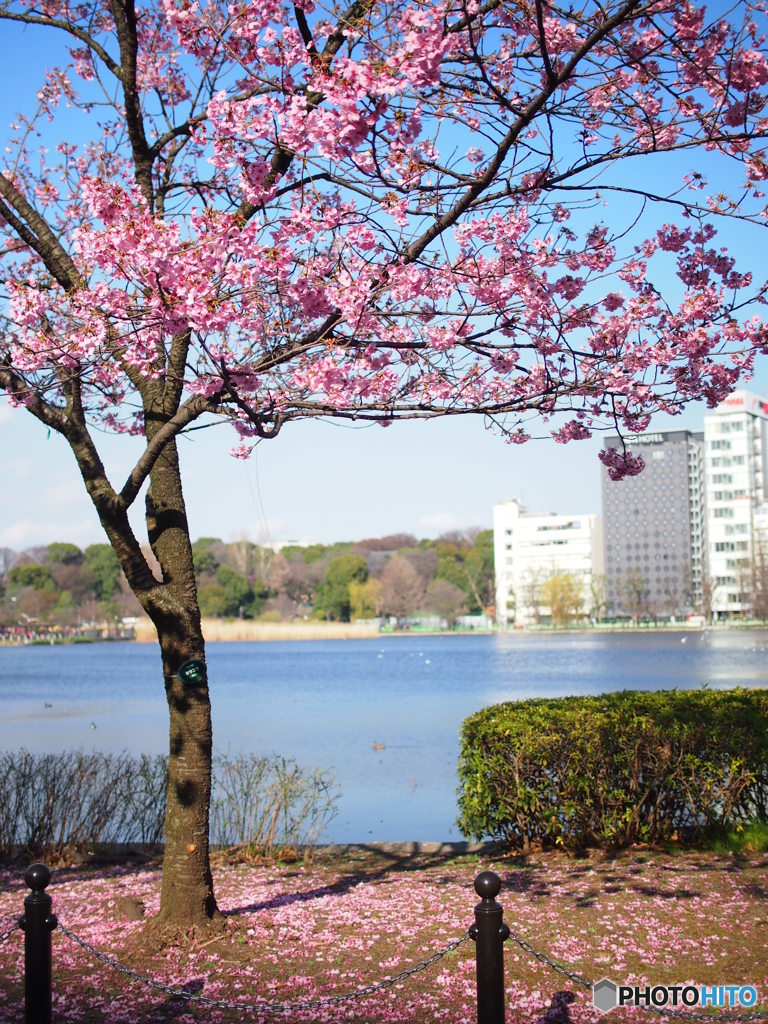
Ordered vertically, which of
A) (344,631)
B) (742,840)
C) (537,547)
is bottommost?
(344,631)

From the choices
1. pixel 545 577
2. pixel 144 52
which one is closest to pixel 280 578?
pixel 545 577

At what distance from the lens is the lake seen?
1391 cm

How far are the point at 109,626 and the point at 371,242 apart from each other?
104 meters

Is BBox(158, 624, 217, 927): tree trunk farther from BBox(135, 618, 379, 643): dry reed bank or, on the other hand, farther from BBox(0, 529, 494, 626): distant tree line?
BBox(0, 529, 494, 626): distant tree line

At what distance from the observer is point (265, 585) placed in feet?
364

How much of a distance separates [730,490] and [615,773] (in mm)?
102153

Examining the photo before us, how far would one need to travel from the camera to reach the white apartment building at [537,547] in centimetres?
12131

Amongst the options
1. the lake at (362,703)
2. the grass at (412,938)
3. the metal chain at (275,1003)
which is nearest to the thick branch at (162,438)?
the metal chain at (275,1003)

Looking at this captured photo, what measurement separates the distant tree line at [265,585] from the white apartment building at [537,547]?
299 centimetres

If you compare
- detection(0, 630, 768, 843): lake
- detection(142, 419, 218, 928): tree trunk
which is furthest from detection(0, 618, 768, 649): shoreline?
detection(142, 419, 218, 928): tree trunk

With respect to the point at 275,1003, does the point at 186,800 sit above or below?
above

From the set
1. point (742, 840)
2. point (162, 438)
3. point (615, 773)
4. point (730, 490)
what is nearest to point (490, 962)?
point (162, 438)

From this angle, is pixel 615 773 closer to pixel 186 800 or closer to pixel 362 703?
pixel 186 800

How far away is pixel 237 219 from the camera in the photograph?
16.1 ft
